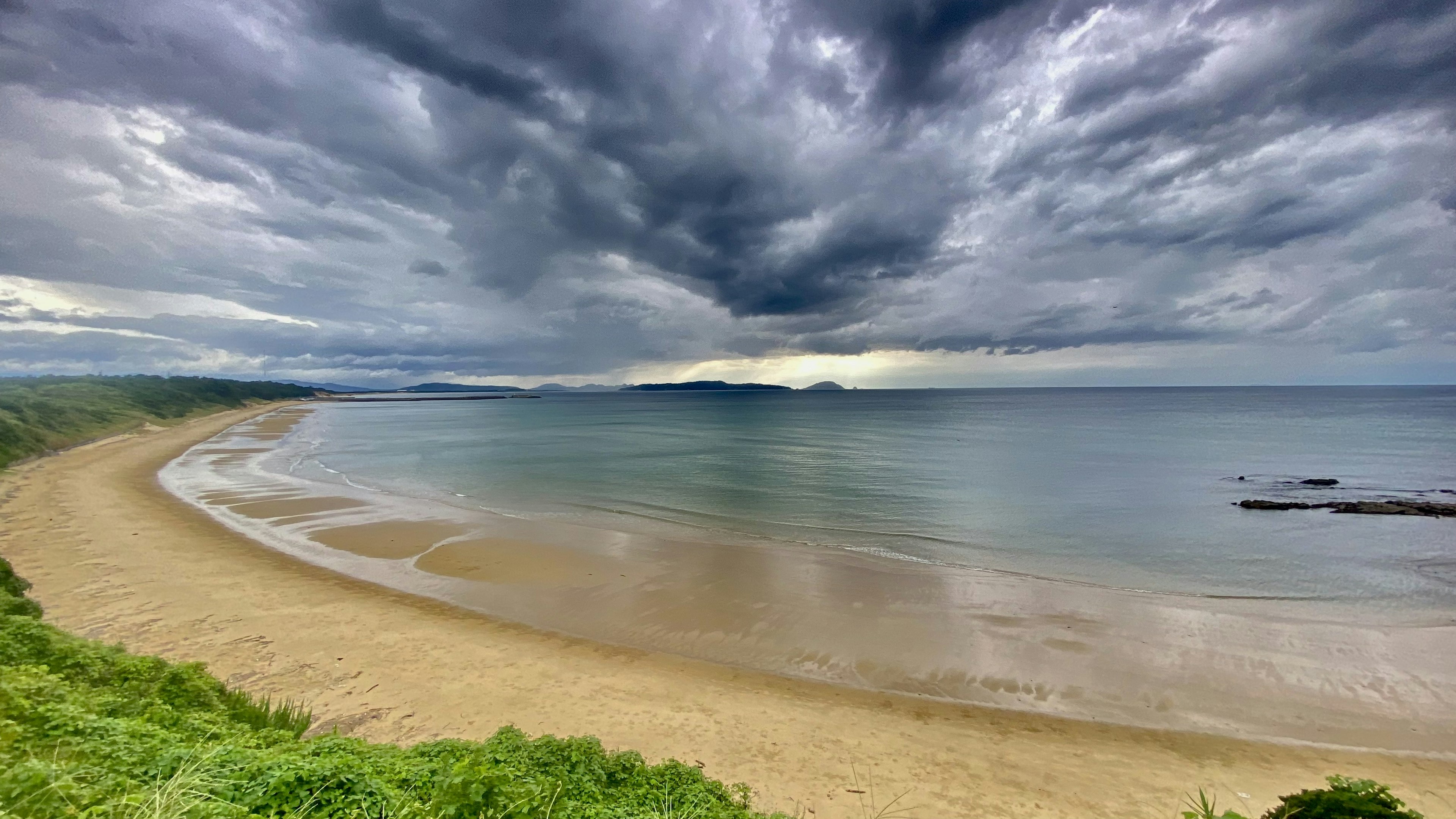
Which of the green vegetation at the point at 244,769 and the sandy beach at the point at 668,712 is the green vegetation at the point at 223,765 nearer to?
the green vegetation at the point at 244,769

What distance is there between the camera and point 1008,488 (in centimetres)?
3603

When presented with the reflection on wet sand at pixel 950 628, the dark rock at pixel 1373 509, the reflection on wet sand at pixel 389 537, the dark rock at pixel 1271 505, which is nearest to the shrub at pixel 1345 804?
the reflection on wet sand at pixel 950 628

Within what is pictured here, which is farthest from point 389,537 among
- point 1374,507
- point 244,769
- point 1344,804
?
Answer: point 1374,507

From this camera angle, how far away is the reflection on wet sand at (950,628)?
11289 millimetres

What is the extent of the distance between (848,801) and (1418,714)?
12.4 metres

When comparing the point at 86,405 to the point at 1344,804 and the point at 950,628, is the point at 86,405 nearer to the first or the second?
the point at 950,628

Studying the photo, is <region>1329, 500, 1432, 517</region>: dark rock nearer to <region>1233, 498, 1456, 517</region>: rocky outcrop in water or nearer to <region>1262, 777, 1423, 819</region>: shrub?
<region>1233, 498, 1456, 517</region>: rocky outcrop in water

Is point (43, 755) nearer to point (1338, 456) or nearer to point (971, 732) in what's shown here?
point (971, 732)

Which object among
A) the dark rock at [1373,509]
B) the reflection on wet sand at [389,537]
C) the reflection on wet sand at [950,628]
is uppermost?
the dark rock at [1373,509]

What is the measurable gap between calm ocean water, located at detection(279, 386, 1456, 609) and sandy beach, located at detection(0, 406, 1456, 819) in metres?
10.6

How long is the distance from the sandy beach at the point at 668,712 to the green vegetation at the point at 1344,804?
335cm

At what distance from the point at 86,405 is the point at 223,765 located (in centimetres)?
10188

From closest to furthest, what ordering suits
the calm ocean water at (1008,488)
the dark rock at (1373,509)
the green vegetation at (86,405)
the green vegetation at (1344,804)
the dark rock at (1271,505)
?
the green vegetation at (1344,804), the calm ocean water at (1008,488), the dark rock at (1373,509), the dark rock at (1271,505), the green vegetation at (86,405)

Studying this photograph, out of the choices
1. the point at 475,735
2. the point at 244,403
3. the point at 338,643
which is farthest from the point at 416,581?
the point at 244,403
